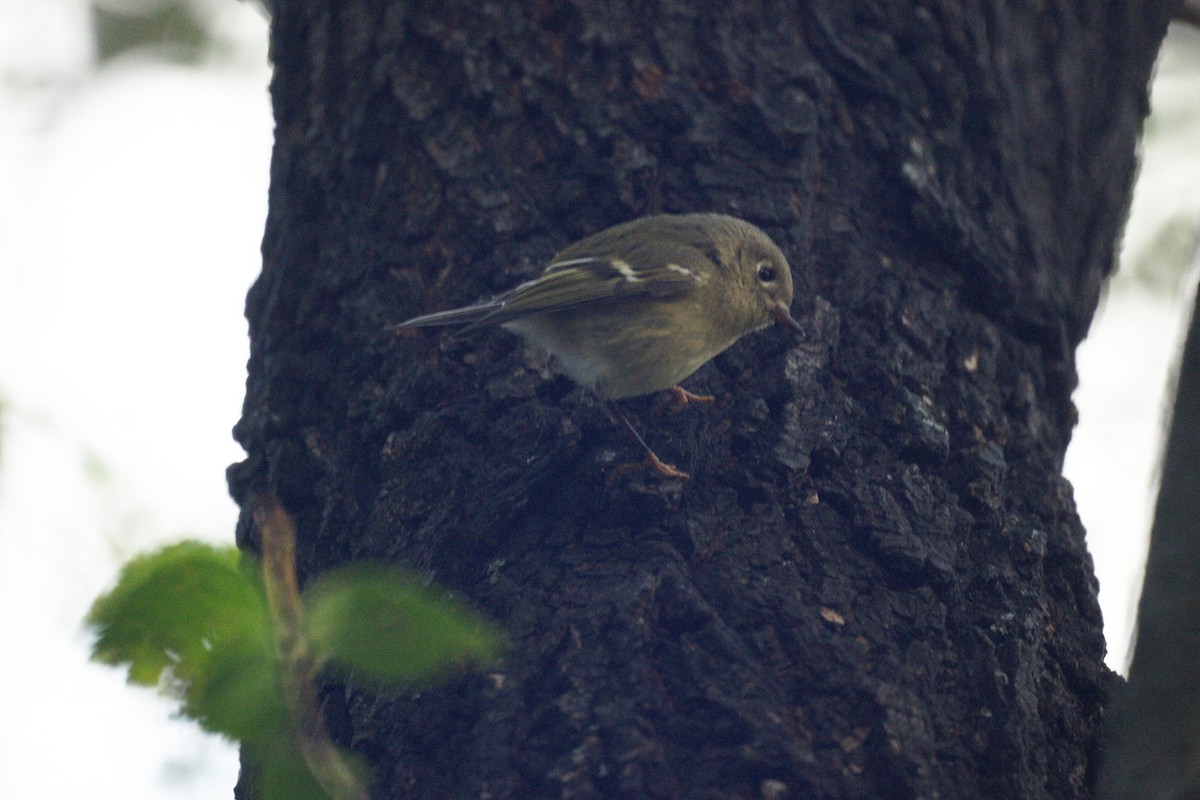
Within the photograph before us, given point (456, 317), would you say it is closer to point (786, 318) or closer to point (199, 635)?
point (786, 318)

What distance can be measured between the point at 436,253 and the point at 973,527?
1.49 metres

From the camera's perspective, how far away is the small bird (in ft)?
10.1

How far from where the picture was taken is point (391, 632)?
0.95 meters

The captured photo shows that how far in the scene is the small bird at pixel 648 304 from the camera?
10.1ft

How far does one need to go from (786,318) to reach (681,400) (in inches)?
15.1

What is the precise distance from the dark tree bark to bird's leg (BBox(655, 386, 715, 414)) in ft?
0.20

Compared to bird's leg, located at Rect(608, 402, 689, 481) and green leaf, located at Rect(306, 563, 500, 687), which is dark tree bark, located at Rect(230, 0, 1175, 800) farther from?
green leaf, located at Rect(306, 563, 500, 687)

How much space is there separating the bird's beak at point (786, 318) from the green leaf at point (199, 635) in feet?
7.08

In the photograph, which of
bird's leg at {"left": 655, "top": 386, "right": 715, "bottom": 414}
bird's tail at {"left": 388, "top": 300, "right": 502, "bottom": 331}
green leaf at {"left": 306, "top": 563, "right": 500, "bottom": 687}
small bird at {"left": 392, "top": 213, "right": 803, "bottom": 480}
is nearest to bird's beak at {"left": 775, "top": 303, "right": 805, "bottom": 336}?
small bird at {"left": 392, "top": 213, "right": 803, "bottom": 480}

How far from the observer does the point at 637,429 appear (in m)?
2.88

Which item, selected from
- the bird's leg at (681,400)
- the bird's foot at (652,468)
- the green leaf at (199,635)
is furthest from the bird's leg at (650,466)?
the green leaf at (199,635)

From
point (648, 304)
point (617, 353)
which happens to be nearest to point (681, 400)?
point (617, 353)

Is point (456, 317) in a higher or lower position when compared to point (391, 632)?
higher

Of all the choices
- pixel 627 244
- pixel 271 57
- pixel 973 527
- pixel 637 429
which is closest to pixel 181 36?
pixel 271 57
